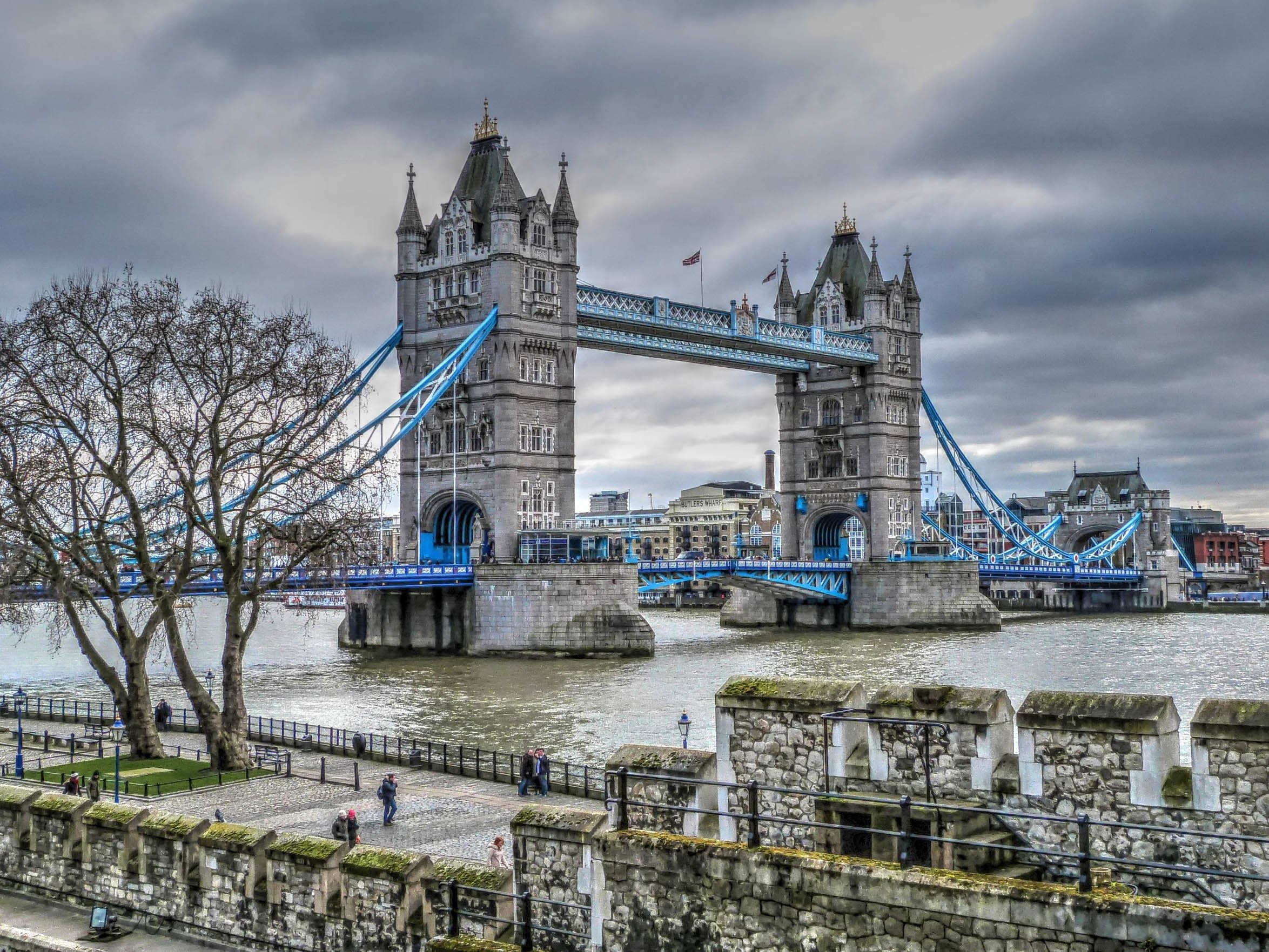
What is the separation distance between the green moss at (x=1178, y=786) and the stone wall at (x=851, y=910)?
83 cm

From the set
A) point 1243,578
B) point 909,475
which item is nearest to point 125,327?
point 909,475

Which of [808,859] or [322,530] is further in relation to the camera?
[322,530]

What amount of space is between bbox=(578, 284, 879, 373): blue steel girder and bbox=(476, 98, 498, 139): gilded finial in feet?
33.0

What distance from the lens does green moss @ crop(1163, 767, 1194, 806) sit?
8.11m

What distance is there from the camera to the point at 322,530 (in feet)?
102

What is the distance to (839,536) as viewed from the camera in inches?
4193

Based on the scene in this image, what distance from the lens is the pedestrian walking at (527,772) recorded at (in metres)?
25.1

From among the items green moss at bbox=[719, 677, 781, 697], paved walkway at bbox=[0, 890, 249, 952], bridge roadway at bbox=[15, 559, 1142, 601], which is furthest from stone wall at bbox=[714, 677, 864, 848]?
bridge roadway at bbox=[15, 559, 1142, 601]

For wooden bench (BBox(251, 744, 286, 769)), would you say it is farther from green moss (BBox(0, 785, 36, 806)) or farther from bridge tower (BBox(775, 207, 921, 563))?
bridge tower (BBox(775, 207, 921, 563))

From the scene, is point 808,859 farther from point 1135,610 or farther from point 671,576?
point 1135,610

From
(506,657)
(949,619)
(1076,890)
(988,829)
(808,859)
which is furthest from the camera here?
(949,619)

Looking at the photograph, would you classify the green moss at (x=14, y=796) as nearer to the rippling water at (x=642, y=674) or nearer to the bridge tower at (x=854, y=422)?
the rippling water at (x=642, y=674)

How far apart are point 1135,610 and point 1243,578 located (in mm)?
53367

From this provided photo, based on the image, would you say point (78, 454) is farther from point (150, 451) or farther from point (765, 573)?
point (765, 573)
